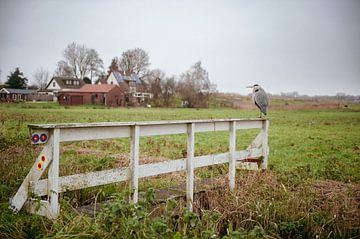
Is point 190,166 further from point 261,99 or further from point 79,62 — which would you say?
point 79,62

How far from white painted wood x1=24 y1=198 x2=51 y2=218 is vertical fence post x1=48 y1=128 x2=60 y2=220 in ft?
0.14

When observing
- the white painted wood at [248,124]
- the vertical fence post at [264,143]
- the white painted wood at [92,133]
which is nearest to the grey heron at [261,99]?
the vertical fence post at [264,143]

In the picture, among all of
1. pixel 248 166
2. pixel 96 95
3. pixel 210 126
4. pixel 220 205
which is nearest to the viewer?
pixel 220 205

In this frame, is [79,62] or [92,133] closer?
→ [92,133]

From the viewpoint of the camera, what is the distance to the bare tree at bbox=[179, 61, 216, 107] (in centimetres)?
6425

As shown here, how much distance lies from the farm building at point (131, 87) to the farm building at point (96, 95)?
183cm

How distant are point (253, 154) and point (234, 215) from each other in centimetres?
306

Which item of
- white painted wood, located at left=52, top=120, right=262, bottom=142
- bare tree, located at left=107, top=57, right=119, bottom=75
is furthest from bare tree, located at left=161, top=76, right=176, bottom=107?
white painted wood, located at left=52, top=120, right=262, bottom=142

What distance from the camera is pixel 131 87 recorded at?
258 feet

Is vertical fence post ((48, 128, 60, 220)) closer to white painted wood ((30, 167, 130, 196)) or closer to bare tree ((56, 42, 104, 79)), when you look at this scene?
white painted wood ((30, 167, 130, 196))

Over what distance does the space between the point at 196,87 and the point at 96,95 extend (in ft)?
67.1

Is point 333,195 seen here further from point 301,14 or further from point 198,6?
point 198,6

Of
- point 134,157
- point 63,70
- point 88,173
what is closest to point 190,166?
point 134,157

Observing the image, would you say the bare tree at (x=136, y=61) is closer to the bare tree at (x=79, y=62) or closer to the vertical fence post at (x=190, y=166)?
the bare tree at (x=79, y=62)
